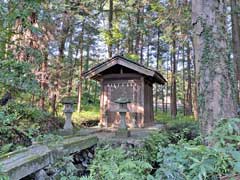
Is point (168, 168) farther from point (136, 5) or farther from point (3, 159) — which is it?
point (136, 5)

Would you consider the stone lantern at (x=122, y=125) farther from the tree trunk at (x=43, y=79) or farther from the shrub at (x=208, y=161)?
the shrub at (x=208, y=161)

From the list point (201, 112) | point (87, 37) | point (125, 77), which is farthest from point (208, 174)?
point (87, 37)

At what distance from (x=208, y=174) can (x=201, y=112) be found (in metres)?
1.66

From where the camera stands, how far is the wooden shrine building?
39.6 feet

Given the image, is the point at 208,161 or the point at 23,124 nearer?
the point at 208,161

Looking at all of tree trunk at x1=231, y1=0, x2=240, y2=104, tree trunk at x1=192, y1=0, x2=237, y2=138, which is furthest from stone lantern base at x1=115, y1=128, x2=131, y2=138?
tree trunk at x1=192, y1=0, x2=237, y2=138

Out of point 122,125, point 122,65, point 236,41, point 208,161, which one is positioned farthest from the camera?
point 122,65

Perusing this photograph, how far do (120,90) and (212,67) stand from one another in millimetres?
9164

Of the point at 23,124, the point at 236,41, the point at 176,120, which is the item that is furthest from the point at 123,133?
the point at 176,120

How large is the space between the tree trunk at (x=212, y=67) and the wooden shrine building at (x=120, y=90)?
7.99 m

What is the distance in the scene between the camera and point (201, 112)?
358 centimetres

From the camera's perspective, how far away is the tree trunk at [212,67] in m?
3.46

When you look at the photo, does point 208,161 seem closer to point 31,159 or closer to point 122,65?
point 31,159

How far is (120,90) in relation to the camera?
1260 cm
